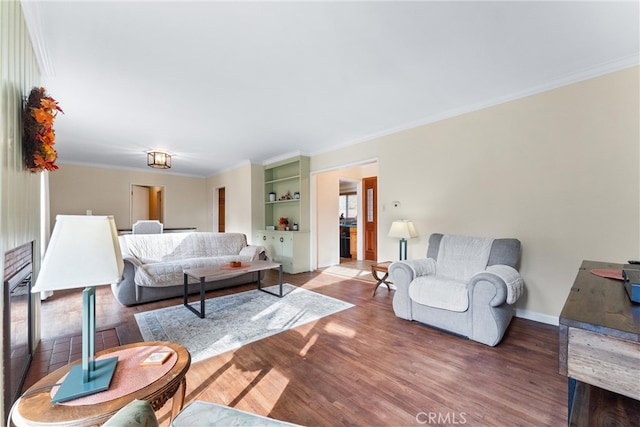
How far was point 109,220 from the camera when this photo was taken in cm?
112

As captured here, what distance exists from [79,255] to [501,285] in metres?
2.79

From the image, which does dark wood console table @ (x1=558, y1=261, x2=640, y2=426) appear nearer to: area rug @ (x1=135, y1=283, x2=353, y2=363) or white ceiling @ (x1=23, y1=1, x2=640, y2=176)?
white ceiling @ (x1=23, y1=1, x2=640, y2=176)

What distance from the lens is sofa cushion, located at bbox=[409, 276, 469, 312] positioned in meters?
2.47

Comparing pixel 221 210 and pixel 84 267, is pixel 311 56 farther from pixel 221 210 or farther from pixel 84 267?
pixel 221 210

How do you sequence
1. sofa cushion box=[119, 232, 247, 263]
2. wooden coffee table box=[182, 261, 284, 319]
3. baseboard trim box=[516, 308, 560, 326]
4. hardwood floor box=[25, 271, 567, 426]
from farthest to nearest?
1. sofa cushion box=[119, 232, 247, 263]
2. wooden coffee table box=[182, 261, 284, 319]
3. baseboard trim box=[516, 308, 560, 326]
4. hardwood floor box=[25, 271, 567, 426]

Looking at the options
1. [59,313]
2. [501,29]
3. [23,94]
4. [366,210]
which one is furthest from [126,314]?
[366,210]

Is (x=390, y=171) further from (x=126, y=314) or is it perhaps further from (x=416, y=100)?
(x=126, y=314)

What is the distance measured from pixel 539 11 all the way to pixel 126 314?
4818 mm

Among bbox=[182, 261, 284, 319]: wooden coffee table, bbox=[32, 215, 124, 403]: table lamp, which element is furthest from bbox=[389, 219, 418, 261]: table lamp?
bbox=[32, 215, 124, 403]: table lamp

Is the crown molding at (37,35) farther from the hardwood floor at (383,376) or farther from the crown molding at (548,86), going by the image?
the crown molding at (548,86)

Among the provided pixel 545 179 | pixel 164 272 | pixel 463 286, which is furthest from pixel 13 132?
pixel 545 179

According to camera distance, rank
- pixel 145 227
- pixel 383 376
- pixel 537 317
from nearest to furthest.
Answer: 1. pixel 383 376
2. pixel 537 317
3. pixel 145 227

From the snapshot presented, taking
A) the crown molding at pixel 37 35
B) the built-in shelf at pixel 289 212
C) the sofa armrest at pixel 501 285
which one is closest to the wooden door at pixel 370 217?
the built-in shelf at pixel 289 212

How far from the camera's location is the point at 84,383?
1063 mm
